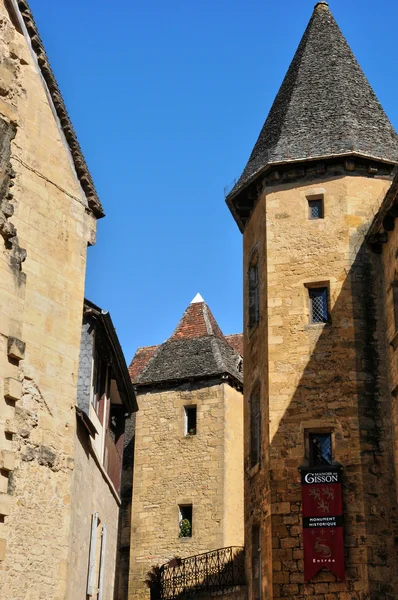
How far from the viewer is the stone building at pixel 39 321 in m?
9.40

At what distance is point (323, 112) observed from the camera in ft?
67.9

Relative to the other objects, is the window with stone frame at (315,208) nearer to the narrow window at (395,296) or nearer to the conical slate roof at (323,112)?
the conical slate roof at (323,112)

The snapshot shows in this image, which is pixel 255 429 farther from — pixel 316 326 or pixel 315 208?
pixel 315 208

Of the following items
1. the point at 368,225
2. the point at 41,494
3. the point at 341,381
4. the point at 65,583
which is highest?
the point at 368,225

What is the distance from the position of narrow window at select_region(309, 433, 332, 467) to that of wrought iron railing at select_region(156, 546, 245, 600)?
14.0ft

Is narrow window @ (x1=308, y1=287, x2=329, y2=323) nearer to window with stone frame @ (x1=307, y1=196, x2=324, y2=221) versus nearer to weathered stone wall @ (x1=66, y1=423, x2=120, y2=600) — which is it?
window with stone frame @ (x1=307, y1=196, x2=324, y2=221)

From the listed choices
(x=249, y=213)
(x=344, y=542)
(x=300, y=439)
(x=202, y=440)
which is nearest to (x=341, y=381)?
(x=300, y=439)

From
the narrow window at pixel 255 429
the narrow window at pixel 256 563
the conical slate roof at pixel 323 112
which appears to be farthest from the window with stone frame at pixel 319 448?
the conical slate roof at pixel 323 112

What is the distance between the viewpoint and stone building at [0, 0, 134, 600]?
940 centimetres

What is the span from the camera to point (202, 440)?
86.6 feet

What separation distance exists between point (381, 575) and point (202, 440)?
1084 cm

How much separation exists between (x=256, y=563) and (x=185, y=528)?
25.6 ft

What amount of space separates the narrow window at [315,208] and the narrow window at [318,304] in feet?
5.12

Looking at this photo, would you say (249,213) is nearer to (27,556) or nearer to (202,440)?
(202,440)
